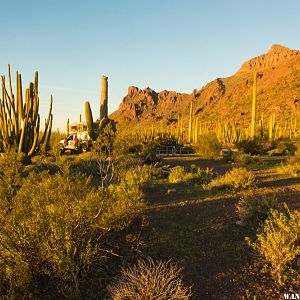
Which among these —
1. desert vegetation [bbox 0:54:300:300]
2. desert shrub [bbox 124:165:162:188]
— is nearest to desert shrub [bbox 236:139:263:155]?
desert shrub [bbox 124:165:162:188]

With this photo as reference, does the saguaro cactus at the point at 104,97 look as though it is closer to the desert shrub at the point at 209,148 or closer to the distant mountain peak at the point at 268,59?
the desert shrub at the point at 209,148

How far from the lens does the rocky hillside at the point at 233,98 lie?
234ft

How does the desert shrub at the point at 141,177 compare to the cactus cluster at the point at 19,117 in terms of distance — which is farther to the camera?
the cactus cluster at the point at 19,117

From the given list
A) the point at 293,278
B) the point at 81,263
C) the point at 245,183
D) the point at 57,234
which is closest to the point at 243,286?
the point at 293,278

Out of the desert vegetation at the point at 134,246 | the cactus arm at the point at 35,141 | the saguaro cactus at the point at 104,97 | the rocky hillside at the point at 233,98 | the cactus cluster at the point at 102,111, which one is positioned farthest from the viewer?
the rocky hillside at the point at 233,98

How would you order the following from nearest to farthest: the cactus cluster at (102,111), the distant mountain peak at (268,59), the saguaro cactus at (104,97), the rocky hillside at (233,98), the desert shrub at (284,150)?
the cactus cluster at (102,111) → the saguaro cactus at (104,97) → the desert shrub at (284,150) → the rocky hillside at (233,98) → the distant mountain peak at (268,59)

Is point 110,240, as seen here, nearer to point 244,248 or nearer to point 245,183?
point 244,248

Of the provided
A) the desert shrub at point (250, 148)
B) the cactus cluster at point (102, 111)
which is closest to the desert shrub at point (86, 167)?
the cactus cluster at point (102, 111)

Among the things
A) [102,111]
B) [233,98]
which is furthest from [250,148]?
[233,98]

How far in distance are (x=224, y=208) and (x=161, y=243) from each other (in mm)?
2798

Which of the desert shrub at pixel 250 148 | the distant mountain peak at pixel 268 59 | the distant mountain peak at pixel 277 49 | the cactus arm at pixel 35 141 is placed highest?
the distant mountain peak at pixel 277 49

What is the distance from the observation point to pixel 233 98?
316ft

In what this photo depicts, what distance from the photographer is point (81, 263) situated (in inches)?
176

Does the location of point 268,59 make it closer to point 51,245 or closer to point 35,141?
point 35,141
